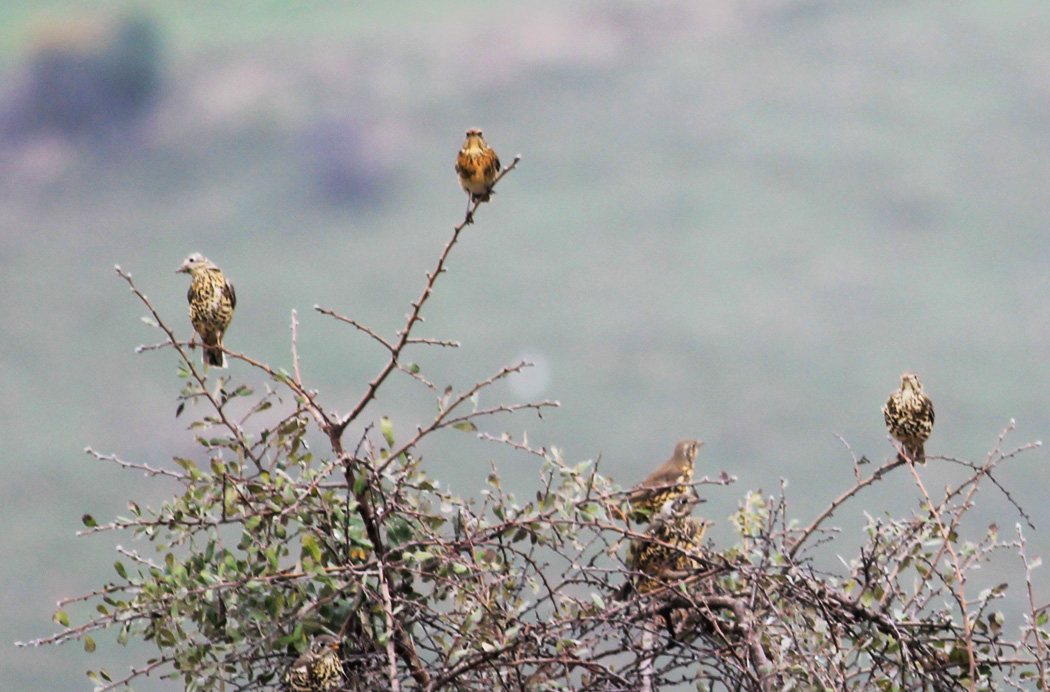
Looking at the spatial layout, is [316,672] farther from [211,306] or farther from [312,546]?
[211,306]

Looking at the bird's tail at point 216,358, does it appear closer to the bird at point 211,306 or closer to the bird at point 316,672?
the bird at point 211,306

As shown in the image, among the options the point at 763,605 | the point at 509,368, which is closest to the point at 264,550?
the point at 509,368

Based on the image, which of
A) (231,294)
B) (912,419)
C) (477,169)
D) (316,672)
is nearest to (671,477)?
(912,419)

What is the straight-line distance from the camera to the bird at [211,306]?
209 inches

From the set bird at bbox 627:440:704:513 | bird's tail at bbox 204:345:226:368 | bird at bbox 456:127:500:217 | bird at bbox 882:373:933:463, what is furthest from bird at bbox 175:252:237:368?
bird at bbox 882:373:933:463

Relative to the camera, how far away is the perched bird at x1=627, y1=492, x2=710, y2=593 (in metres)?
4.56

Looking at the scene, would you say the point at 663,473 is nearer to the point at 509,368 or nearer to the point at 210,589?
the point at 509,368

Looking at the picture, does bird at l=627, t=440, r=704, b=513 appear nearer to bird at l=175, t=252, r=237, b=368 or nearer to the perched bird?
the perched bird

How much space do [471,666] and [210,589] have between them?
871 millimetres

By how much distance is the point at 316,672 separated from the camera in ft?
13.0

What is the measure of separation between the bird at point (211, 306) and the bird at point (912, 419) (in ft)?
9.57

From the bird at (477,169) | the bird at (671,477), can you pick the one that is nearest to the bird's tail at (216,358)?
the bird at (477,169)

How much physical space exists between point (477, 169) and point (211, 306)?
1.31 meters

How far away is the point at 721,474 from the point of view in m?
4.14
